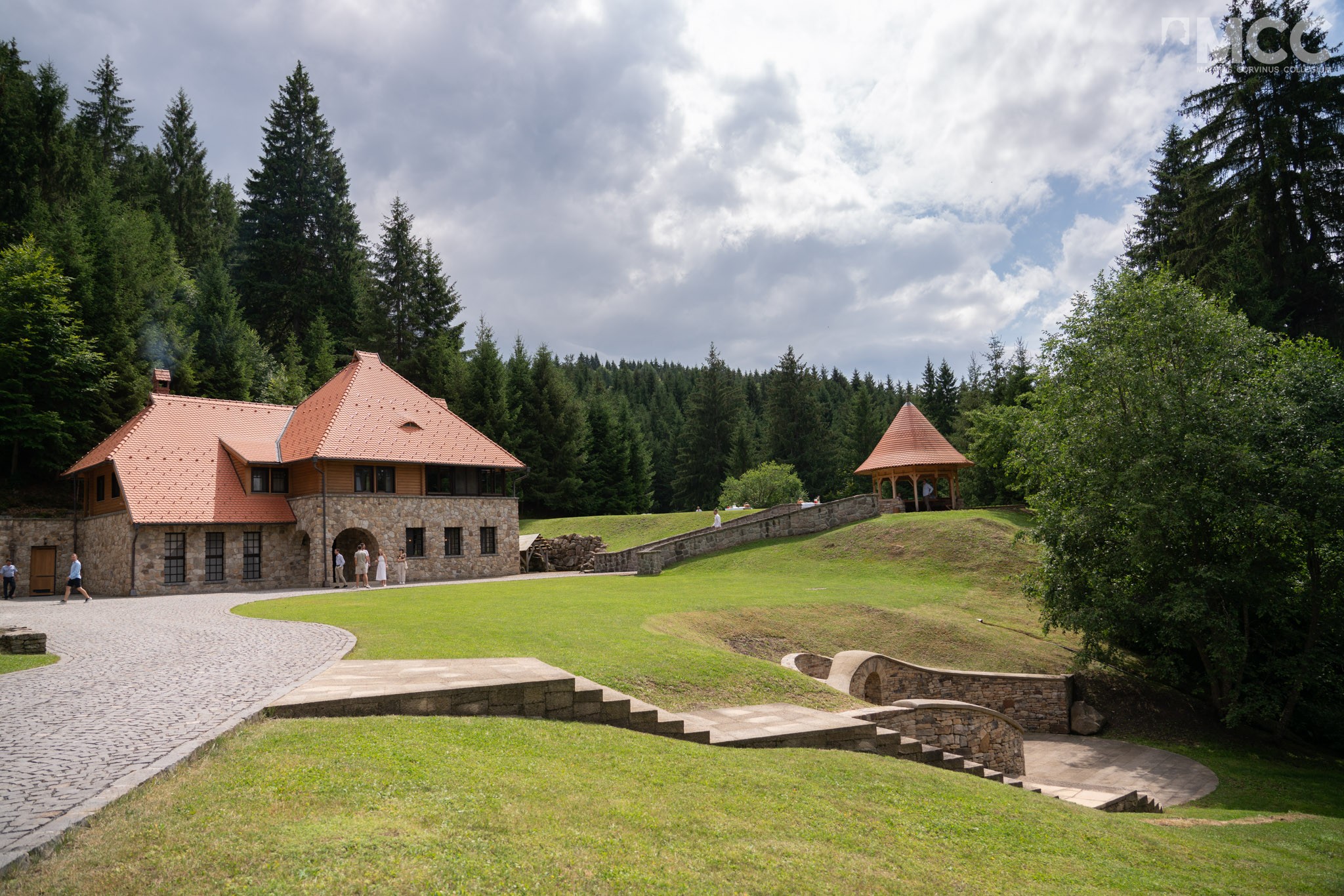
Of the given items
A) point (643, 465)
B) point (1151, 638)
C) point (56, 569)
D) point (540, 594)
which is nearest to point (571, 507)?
point (643, 465)

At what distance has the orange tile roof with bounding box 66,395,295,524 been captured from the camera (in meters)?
30.3

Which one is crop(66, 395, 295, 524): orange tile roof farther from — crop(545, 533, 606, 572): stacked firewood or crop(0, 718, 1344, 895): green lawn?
crop(0, 718, 1344, 895): green lawn

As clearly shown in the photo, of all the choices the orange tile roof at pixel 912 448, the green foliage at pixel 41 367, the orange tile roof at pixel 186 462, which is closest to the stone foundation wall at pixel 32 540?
the orange tile roof at pixel 186 462

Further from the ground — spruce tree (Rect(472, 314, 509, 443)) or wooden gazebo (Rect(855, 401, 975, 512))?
spruce tree (Rect(472, 314, 509, 443))

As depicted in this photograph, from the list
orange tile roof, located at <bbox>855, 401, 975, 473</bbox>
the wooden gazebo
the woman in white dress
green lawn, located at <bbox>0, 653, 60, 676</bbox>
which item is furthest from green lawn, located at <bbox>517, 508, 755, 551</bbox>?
green lawn, located at <bbox>0, 653, 60, 676</bbox>

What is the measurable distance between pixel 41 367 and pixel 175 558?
12746mm

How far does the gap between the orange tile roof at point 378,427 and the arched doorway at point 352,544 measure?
3649 millimetres

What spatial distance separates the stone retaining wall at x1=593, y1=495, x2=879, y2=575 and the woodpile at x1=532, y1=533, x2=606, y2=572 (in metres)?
3.01

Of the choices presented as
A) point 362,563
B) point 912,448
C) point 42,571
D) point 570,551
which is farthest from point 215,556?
A: point 912,448

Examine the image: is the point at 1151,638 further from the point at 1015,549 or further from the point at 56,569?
the point at 56,569

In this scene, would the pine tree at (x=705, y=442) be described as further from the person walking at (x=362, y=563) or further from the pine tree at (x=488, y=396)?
the person walking at (x=362, y=563)

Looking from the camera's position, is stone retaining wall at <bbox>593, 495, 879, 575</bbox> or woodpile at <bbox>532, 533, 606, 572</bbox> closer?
stone retaining wall at <bbox>593, 495, 879, 575</bbox>

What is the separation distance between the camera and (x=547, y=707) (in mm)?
8602

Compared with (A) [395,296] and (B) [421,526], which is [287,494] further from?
(A) [395,296]
